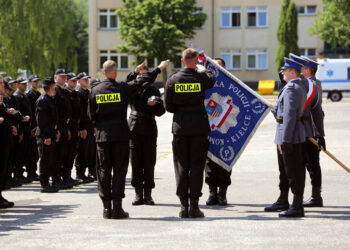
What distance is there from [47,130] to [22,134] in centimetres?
159

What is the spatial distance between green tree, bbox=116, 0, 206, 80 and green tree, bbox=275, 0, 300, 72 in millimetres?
Result: 6011

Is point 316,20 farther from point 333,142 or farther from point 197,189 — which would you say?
point 197,189

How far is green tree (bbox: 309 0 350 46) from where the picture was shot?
54.9m

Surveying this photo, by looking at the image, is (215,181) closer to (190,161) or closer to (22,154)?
(190,161)

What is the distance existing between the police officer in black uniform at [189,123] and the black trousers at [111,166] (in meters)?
0.67

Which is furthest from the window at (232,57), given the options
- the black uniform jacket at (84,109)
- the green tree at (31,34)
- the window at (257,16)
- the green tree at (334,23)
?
the black uniform jacket at (84,109)

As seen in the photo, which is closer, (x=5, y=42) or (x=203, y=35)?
(x=5, y=42)

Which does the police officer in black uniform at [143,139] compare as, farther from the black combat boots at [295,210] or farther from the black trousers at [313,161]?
the black combat boots at [295,210]

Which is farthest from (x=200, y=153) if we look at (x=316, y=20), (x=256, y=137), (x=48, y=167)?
(x=316, y=20)

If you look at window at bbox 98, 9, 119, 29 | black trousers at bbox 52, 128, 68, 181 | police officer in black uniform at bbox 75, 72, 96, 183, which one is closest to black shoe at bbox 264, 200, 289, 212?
black trousers at bbox 52, 128, 68, 181

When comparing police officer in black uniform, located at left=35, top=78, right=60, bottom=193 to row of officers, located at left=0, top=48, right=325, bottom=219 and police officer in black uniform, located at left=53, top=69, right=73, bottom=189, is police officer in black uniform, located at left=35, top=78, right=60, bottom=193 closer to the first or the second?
police officer in black uniform, located at left=53, top=69, right=73, bottom=189

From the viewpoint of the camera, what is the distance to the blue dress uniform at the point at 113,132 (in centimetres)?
948

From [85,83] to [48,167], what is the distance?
6.37ft

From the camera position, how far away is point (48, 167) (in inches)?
500
